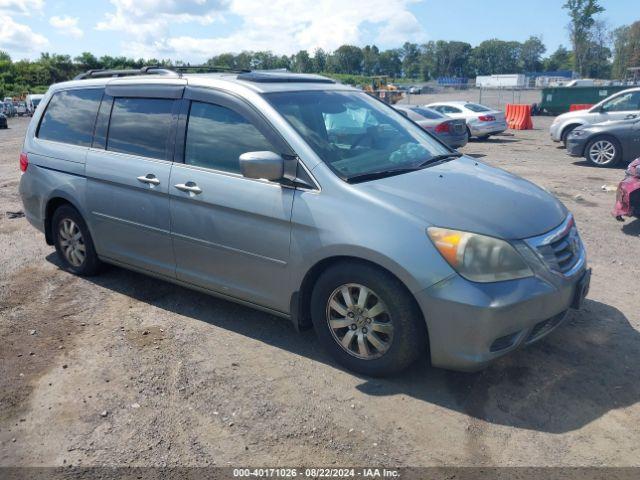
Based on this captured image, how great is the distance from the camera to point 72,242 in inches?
215

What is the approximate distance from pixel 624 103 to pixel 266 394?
46.3ft

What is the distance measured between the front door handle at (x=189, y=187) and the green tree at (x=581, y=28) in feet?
266

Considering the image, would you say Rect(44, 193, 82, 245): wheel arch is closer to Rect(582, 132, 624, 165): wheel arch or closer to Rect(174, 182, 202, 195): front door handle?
Rect(174, 182, 202, 195): front door handle

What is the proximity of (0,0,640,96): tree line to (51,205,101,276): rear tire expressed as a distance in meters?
4.64

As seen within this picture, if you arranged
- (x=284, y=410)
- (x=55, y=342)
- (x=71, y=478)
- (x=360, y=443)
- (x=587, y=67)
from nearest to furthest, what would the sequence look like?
(x=71, y=478) < (x=360, y=443) < (x=284, y=410) < (x=55, y=342) < (x=587, y=67)

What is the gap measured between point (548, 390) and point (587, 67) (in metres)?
88.9

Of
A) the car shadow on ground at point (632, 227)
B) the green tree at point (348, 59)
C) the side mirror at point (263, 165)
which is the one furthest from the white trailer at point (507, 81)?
the side mirror at point (263, 165)

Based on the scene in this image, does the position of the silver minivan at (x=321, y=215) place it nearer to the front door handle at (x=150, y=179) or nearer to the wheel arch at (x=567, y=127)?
the front door handle at (x=150, y=179)

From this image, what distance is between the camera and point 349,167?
12.5 ft

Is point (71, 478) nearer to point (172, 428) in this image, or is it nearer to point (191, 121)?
point (172, 428)

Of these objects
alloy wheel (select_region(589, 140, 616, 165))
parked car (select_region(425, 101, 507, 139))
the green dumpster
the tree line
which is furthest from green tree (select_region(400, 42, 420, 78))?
alloy wheel (select_region(589, 140, 616, 165))

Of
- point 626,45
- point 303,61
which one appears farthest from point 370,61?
point 626,45

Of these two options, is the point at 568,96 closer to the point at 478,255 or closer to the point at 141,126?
the point at 141,126

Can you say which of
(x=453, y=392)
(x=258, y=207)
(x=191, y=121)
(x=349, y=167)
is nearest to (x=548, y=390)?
(x=453, y=392)
